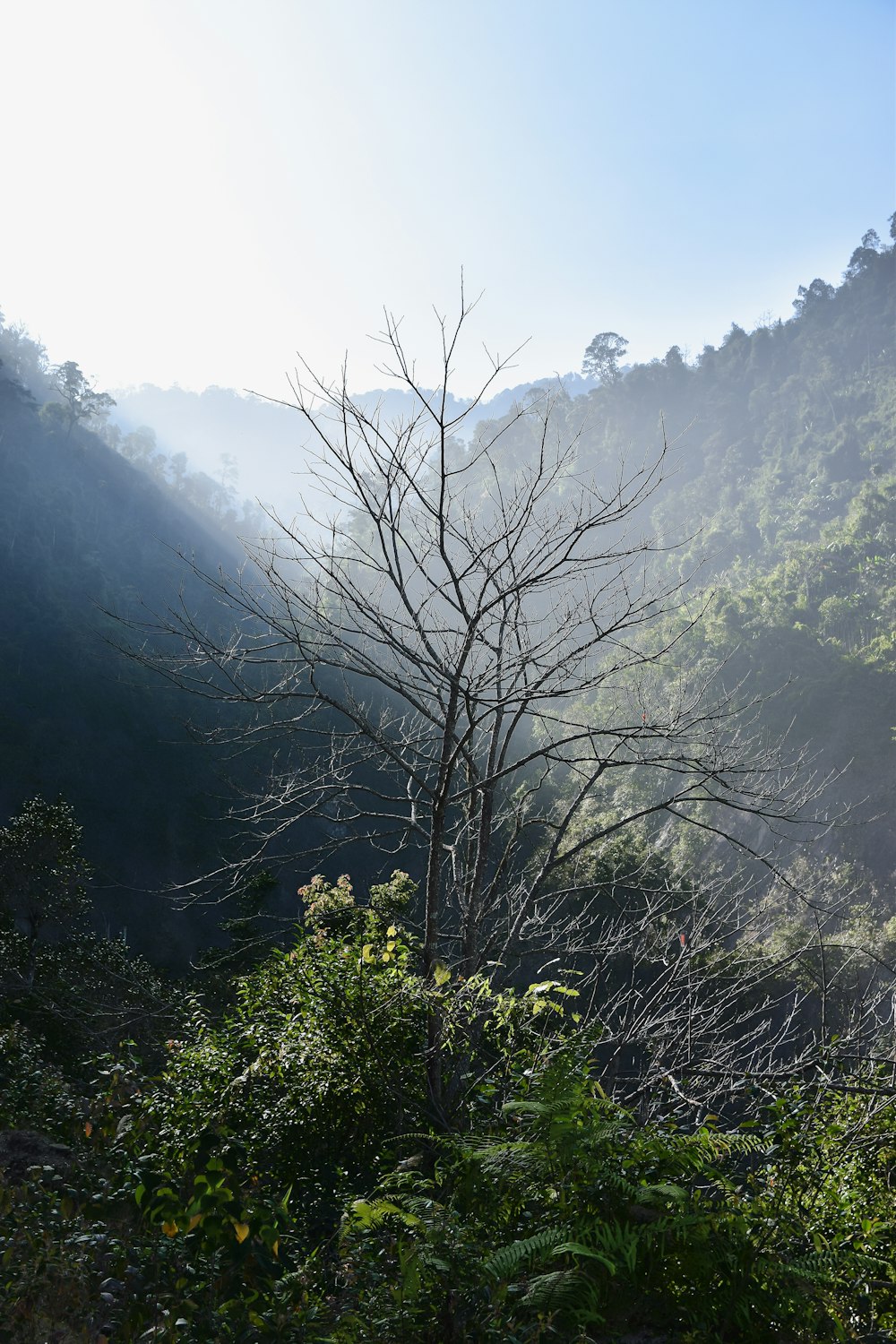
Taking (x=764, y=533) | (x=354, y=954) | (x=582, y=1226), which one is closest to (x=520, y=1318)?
(x=582, y=1226)

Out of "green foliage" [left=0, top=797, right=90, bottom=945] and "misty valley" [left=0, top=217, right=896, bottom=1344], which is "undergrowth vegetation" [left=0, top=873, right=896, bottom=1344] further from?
"green foliage" [left=0, top=797, right=90, bottom=945]

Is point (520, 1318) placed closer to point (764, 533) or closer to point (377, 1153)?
point (377, 1153)

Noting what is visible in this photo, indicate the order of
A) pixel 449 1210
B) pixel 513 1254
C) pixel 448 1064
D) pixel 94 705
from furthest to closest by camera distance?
pixel 94 705 < pixel 448 1064 < pixel 449 1210 < pixel 513 1254

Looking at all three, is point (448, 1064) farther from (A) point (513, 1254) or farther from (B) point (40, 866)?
(B) point (40, 866)

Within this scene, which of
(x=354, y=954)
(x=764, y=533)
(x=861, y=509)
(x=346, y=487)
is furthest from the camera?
(x=764, y=533)

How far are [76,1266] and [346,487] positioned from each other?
2.91m

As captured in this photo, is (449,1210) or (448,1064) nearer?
(449,1210)

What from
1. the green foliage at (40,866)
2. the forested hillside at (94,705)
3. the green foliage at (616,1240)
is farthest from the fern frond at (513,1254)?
the forested hillside at (94,705)

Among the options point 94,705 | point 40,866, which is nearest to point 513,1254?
point 40,866

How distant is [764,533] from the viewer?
2279 inches

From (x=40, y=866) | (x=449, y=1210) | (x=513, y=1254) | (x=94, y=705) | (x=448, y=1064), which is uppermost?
(x=513, y=1254)

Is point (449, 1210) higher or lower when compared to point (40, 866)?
higher

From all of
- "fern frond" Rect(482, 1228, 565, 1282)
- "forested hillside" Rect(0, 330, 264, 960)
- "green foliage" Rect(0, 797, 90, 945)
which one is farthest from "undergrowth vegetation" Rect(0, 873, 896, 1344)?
"forested hillside" Rect(0, 330, 264, 960)

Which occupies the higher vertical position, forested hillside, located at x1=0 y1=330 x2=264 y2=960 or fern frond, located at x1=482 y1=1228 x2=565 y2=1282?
fern frond, located at x1=482 y1=1228 x2=565 y2=1282
